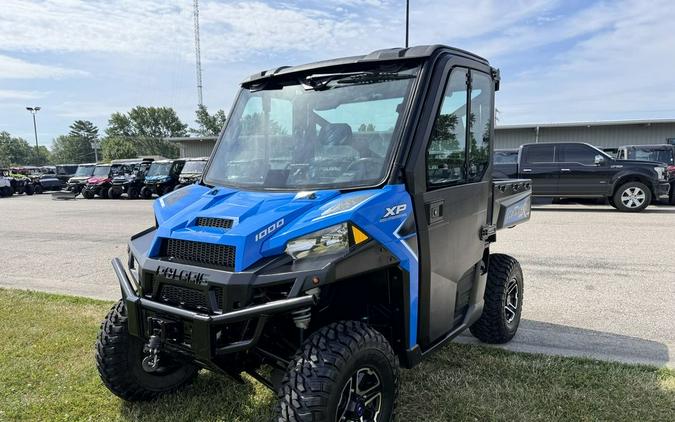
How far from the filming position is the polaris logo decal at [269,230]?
2.42 metres

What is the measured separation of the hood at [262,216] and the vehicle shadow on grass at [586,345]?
248 cm

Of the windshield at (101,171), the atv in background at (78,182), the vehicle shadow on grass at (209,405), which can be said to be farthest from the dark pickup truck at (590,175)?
the atv in background at (78,182)

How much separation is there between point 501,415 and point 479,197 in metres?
1.48

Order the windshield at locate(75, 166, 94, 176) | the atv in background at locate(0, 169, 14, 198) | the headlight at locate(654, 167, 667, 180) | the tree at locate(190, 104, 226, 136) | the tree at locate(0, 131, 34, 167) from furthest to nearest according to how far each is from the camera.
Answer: the tree at locate(0, 131, 34, 167)
the tree at locate(190, 104, 226, 136)
the atv in background at locate(0, 169, 14, 198)
the windshield at locate(75, 166, 94, 176)
the headlight at locate(654, 167, 667, 180)

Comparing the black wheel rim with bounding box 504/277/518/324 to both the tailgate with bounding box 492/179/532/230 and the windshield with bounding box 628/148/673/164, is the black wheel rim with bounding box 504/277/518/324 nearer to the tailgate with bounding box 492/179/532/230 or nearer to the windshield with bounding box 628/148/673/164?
the tailgate with bounding box 492/179/532/230

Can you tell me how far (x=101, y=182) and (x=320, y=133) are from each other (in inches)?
1019

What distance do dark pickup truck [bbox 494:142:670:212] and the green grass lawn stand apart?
34.6ft

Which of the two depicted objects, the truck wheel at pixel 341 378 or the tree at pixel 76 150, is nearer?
the truck wheel at pixel 341 378

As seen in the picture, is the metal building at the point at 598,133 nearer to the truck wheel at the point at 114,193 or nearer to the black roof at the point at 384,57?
the truck wheel at the point at 114,193

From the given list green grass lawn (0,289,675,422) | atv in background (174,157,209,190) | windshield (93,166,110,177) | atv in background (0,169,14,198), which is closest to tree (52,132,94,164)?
atv in background (0,169,14,198)

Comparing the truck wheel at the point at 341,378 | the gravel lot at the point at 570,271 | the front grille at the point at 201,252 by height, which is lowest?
the gravel lot at the point at 570,271

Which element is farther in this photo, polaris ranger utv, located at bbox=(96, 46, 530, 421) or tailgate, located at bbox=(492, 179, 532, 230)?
tailgate, located at bbox=(492, 179, 532, 230)

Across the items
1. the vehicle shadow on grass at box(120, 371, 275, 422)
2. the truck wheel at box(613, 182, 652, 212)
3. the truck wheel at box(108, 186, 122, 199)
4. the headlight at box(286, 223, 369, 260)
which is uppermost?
the headlight at box(286, 223, 369, 260)

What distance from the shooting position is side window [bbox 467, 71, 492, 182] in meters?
3.44
